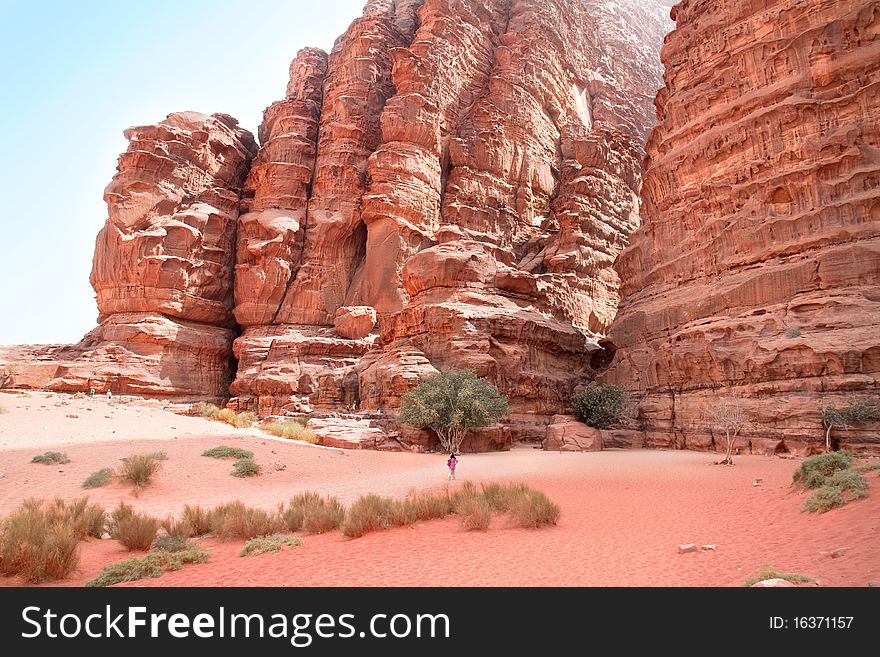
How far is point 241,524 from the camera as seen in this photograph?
30.3ft

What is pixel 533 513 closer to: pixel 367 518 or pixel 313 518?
pixel 367 518

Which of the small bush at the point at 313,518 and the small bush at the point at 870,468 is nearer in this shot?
the small bush at the point at 313,518

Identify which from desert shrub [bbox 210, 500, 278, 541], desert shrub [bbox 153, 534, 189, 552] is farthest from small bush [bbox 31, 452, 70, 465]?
desert shrub [bbox 153, 534, 189, 552]

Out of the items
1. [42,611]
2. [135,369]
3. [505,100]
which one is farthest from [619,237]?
[42,611]

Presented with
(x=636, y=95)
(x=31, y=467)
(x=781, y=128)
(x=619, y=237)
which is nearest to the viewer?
(x=31, y=467)

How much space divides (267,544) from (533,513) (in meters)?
4.62

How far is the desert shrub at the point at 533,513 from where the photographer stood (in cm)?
896

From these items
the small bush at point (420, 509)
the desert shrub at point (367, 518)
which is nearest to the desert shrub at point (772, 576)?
the small bush at point (420, 509)

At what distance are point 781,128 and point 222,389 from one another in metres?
44.8

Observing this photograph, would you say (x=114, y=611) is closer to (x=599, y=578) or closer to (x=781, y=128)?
(x=599, y=578)

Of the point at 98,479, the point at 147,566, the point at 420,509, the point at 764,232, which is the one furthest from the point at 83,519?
the point at 764,232

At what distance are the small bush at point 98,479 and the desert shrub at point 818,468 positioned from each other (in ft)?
56.0

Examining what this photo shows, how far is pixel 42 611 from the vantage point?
480 cm

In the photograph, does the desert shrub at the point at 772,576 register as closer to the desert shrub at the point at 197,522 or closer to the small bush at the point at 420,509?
the small bush at the point at 420,509
